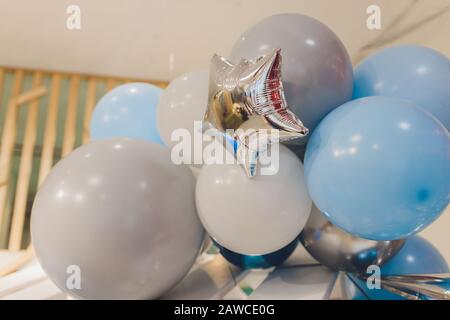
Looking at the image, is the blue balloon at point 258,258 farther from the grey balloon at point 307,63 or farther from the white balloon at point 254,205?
the grey balloon at point 307,63

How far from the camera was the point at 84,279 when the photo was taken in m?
0.81

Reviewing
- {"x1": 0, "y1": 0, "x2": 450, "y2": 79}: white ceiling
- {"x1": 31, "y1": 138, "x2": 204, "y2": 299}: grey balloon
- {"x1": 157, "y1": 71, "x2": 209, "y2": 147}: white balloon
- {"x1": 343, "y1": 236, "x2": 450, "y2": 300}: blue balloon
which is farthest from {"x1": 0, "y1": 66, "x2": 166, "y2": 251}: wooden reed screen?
{"x1": 343, "y1": 236, "x2": 450, "y2": 300}: blue balloon

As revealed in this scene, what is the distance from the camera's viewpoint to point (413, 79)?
35.8 inches

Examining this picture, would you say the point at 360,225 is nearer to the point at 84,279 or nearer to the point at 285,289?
the point at 285,289

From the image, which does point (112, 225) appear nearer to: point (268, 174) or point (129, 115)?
point (268, 174)

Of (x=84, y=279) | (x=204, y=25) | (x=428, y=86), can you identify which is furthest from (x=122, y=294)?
(x=204, y=25)

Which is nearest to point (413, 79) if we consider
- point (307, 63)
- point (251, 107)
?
point (307, 63)

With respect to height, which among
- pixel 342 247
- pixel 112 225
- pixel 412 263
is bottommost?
pixel 412 263

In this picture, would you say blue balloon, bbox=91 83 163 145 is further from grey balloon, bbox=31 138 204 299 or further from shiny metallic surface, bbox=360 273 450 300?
shiny metallic surface, bbox=360 273 450 300

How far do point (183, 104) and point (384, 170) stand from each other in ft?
1.99

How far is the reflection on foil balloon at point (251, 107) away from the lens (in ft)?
2.55

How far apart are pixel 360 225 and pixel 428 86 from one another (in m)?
0.40

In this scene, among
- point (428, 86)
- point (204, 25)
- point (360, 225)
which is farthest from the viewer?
point (204, 25)

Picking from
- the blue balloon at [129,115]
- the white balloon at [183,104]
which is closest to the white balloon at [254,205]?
the white balloon at [183,104]
